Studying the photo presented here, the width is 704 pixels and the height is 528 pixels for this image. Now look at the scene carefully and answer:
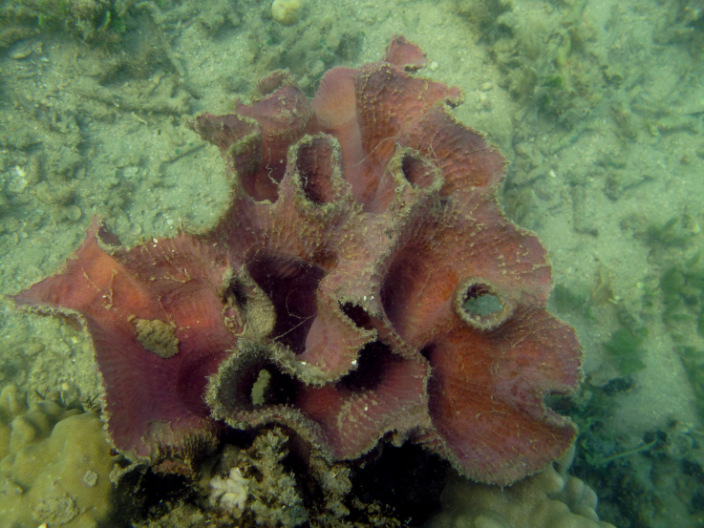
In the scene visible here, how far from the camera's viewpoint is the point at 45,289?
190 cm

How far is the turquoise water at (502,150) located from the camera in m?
3.93

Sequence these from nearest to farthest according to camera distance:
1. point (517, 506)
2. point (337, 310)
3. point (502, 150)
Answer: point (337, 310)
point (517, 506)
point (502, 150)

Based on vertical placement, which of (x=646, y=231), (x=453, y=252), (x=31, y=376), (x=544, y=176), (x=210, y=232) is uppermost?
(x=210, y=232)

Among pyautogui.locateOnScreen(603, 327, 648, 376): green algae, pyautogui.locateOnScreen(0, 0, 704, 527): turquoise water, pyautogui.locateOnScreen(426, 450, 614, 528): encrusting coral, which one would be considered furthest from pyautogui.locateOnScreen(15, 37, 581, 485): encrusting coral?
pyautogui.locateOnScreen(603, 327, 648, 376): green algae

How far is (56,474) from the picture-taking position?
1938 millimetres

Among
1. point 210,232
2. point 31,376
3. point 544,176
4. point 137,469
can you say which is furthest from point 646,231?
point 31,376

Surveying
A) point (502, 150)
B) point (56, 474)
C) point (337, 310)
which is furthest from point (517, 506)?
point (502, 150)

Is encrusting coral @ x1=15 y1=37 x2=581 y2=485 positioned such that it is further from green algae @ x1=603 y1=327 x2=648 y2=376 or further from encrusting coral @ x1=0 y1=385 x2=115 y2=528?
green algae @ x1=603 y1=327 x2=648 y2=376

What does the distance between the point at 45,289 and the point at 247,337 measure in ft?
3.49

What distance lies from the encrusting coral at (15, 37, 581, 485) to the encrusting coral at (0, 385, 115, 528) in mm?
473

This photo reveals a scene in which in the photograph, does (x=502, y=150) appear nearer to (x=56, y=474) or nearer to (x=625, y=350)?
(x=625, y=350)

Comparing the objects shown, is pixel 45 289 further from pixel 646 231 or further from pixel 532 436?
pixel 646 231

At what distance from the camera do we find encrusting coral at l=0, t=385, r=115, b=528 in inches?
72.5

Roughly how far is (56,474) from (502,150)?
4964 millimetres
